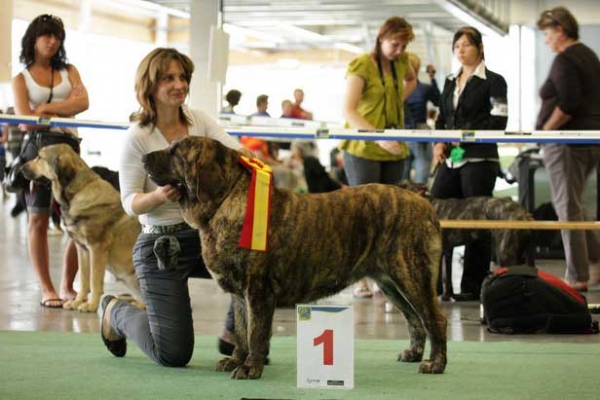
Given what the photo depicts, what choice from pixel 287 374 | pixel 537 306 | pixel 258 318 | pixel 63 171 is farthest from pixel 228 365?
pixel 63 171

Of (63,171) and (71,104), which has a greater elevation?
(71,104)

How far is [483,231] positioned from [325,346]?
356 centimetres

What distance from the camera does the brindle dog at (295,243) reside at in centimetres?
354

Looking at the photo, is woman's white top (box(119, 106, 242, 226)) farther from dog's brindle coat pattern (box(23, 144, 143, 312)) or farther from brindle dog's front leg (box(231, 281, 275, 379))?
dog's brindle coat pattern (box(23, 144, 143, 312))

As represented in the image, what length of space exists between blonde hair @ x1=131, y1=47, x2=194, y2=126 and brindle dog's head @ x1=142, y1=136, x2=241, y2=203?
0.43 meters

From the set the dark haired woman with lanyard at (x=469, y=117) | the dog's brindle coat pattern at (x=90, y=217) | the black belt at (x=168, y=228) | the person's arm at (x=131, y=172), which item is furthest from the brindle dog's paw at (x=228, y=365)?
the dark haired woman with lanyard at (x=469, y=117)

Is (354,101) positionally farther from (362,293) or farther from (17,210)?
(17,210)

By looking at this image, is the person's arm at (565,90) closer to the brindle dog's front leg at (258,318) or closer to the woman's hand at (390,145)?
the woman's hand at (390,145)

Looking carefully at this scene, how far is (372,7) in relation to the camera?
16812 millimetres

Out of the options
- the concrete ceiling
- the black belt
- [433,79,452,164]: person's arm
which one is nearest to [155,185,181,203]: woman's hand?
the black belt

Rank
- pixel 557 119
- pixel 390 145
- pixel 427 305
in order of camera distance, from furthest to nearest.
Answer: pixel 557 119 → pixel 390 145 → pixel 427 305

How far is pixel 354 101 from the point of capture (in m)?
5.89

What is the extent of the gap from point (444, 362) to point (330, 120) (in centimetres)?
1325

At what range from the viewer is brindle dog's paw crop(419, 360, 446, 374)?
3.85 metres
